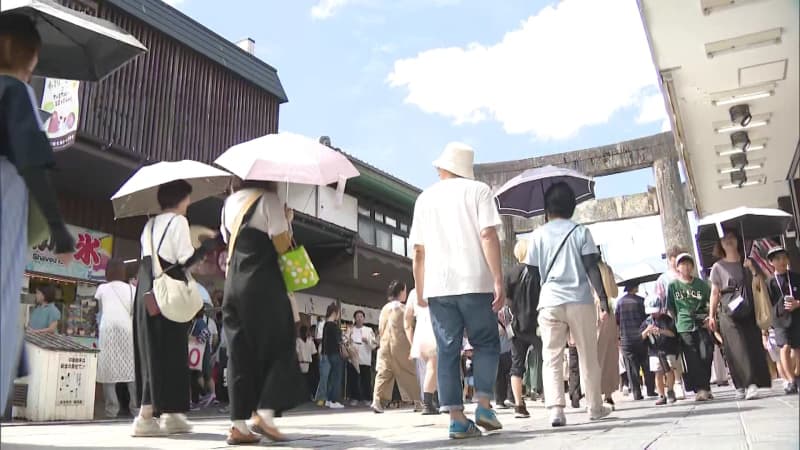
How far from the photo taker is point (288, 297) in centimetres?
438

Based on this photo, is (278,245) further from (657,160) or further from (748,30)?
(657,160)

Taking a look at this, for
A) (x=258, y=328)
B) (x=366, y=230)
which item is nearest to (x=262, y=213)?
(x=258, y=328)

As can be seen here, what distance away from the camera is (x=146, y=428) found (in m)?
4.84

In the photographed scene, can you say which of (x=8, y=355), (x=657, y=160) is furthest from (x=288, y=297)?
(x=657, y=160)

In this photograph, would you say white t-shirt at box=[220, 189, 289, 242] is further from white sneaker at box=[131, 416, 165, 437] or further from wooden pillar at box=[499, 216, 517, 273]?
wooden pillar at box=[499, 216, 517, 273]

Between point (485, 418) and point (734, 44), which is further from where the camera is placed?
point (734, 44)

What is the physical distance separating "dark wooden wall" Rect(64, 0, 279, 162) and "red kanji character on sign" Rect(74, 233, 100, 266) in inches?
67.7

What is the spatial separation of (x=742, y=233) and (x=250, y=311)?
263 inches

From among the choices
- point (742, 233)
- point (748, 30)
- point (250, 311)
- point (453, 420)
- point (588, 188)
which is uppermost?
point (748, 30)

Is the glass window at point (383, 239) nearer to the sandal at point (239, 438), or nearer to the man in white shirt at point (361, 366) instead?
the man in white shirt at point (361, 366)

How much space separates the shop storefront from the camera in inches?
413

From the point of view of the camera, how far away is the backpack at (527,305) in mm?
6363

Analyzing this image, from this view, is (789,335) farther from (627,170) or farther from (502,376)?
(627,170)

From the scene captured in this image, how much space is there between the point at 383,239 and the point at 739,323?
12612mm
